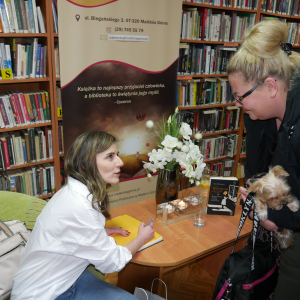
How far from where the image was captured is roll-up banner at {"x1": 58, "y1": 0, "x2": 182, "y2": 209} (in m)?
2.45

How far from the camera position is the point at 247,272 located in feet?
4.52

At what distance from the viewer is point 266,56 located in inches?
50.1

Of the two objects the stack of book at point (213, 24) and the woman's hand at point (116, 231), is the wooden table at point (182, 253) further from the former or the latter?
the stack of book at point (213, 24)

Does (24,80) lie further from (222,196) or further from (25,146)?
(222,196)

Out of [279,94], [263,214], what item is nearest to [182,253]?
[263,214]

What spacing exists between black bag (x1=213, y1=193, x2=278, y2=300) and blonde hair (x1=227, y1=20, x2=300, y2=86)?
1.85ft

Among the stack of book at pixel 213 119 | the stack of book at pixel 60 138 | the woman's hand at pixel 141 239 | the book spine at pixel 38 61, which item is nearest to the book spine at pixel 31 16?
the book spine at pixel 38 61

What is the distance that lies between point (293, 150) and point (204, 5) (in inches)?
95.9

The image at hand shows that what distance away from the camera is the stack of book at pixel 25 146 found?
2553 mm

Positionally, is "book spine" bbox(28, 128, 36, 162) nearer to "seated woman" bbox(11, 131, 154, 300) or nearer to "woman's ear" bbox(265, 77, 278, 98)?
"seated woman" bbox(11, 131, 154, 300)

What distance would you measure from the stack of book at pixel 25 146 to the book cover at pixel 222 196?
5.44ft

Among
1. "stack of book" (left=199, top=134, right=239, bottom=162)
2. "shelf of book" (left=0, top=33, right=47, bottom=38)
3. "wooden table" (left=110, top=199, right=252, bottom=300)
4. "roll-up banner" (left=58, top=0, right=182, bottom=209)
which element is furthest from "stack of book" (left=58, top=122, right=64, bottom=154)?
"stack of book" (left=199, top=134, right=239, bottom=162)

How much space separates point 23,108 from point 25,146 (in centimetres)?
35

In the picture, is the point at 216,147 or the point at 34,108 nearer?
the point at 34,108
